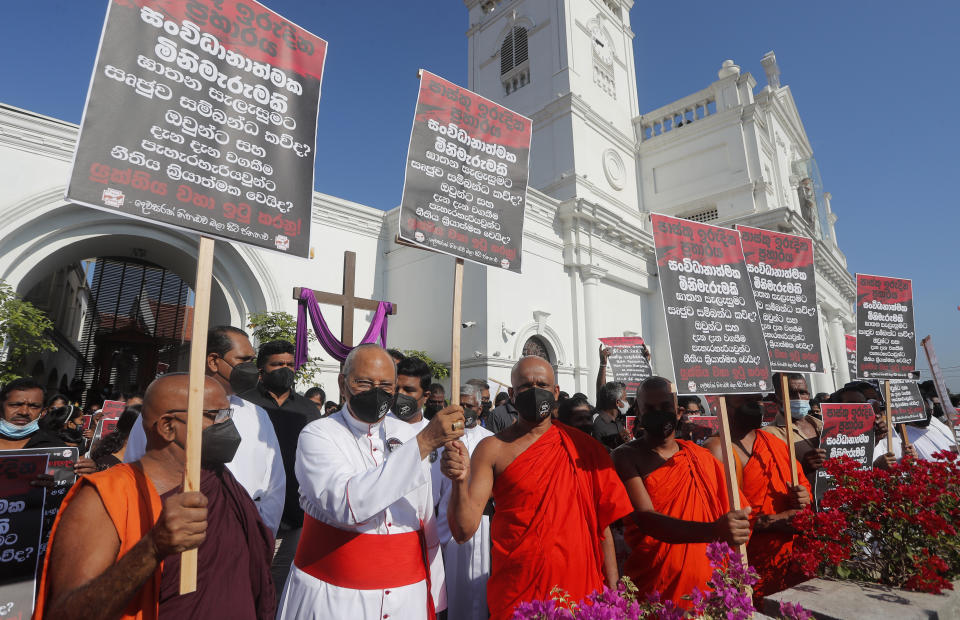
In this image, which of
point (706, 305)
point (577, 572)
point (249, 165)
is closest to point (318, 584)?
point (577, 572)

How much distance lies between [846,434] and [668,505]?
2.05 m

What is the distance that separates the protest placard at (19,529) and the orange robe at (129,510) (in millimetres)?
1600

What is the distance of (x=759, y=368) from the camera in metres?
3.42

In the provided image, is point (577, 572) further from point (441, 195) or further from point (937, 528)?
point (441, 195)

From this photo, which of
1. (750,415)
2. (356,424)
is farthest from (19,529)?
(750,415)

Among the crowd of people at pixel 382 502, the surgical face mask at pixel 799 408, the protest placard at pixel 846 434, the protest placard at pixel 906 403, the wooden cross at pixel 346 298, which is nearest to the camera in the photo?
the crowd of people at pixel 382 502

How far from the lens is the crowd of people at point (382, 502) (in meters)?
1.51

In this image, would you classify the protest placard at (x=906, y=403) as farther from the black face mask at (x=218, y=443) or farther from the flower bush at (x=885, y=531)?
the black face mask at (x=218, y=443)

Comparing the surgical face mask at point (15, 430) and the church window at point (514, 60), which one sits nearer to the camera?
the surgical face mask at point (15, 430)

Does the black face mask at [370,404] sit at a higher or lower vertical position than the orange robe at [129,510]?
higher

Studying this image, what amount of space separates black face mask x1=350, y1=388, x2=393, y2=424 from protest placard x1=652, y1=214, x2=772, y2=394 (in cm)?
182

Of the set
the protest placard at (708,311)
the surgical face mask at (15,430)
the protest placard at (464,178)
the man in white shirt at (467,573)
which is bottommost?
the man in white shirt at (467,573)

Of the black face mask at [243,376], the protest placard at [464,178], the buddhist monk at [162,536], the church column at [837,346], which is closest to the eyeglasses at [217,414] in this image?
the buddhist monk at [162,536]

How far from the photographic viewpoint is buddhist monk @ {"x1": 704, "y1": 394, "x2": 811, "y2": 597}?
2.99m
